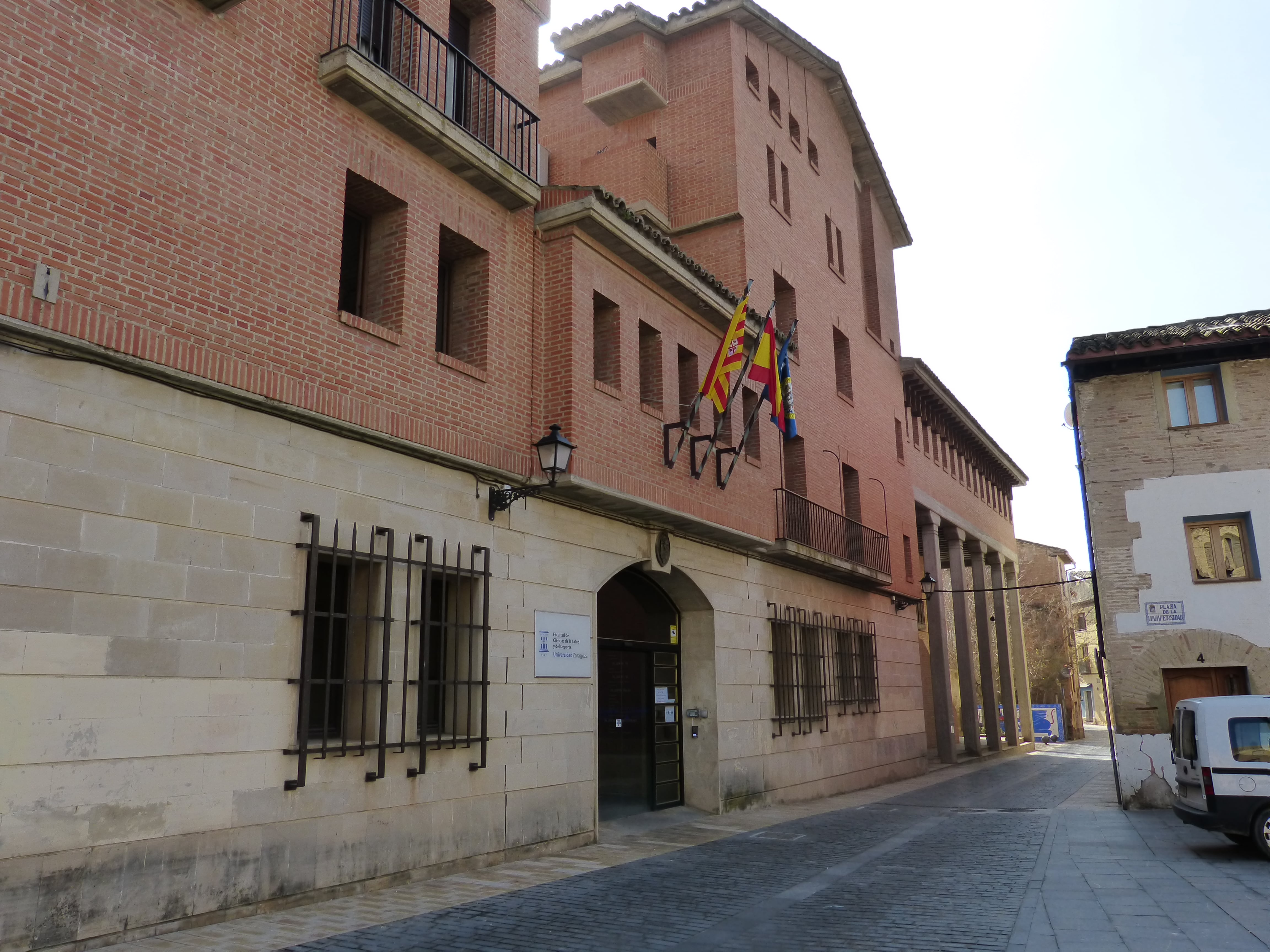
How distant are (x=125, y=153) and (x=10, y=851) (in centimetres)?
493

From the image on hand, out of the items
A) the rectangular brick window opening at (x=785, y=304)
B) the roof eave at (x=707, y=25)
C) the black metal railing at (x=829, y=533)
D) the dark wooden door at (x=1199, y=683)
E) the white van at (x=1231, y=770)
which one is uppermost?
the roof eave at (x=707, y=25)

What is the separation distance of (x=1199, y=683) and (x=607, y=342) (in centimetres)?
1117

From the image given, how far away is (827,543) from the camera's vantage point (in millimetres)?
19438

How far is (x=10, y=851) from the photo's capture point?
602cm

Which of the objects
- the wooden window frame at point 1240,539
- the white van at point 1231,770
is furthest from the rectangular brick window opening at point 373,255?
the wooden window frame at point 1240,539

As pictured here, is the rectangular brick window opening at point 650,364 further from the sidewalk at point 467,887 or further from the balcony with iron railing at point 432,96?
the sidewalk at point 467,887

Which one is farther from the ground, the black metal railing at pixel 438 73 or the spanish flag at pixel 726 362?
the black metal railing at pixel 438 73

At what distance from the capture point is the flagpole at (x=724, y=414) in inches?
556

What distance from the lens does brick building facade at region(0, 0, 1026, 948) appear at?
6.65 metres

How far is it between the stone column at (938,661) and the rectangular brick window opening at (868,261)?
6.09 m

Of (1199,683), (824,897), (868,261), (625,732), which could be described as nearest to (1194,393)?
(1199,683)

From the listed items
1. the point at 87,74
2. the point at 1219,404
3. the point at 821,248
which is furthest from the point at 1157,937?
the point at 821,248

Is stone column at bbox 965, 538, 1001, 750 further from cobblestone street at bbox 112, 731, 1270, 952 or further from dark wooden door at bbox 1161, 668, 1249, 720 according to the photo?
cobblestone street at bbox 112, 731, 1270, 952

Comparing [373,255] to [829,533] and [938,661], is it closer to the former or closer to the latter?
[829,533]
